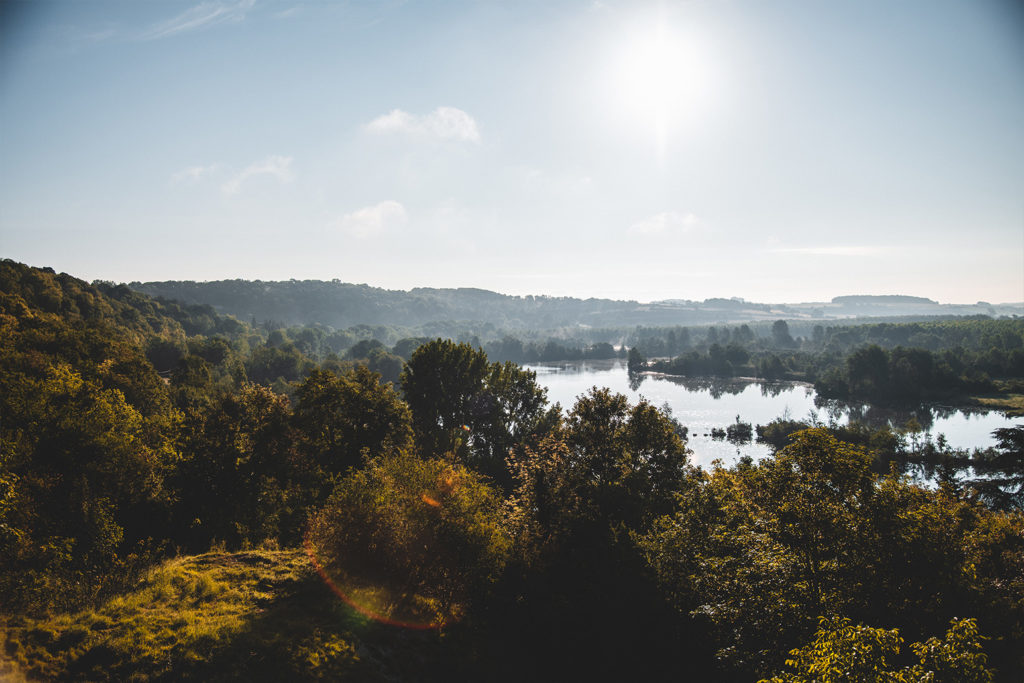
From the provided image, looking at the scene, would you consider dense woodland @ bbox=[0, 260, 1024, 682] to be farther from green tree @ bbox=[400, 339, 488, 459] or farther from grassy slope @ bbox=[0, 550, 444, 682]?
green tree @ bbox=[400, 339, 488, 459]

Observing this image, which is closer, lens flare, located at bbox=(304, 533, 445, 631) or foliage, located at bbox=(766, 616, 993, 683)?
foliage, located at bbox=(766, 616, 993, 683)

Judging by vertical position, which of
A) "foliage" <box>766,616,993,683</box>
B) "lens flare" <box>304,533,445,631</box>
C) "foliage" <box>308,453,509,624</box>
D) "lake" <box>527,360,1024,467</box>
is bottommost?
"lake" <box>527,360,1024,467</box>

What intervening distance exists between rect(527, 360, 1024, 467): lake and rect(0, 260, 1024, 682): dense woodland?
50466 mm

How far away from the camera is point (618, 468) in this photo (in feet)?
89.6

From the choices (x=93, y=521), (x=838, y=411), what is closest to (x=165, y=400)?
(x=93, y=521)

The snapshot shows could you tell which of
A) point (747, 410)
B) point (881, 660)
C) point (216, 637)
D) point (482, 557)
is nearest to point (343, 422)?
point (482, 557)

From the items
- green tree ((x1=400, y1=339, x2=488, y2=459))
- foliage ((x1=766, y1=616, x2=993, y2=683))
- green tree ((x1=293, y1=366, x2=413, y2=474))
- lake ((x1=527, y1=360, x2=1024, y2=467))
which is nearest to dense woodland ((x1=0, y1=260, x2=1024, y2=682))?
foliage ((x1=766, y1=616, x2=993, y2=683))

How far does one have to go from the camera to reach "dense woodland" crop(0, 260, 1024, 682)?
1255cm

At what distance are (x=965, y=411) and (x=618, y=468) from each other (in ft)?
397

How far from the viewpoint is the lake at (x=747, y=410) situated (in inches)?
3169

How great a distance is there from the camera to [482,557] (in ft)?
60.1

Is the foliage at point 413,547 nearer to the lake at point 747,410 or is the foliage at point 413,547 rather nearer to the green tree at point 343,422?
the green tree at point 343,422

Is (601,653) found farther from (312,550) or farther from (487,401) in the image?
(487,401)

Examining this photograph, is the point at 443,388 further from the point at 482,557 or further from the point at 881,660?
the point at 881,660
